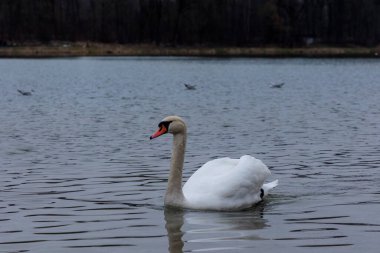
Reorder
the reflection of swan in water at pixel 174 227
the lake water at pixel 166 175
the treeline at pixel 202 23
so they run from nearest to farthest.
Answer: the reflection of swan in water at pixel 174 227
the lake water at pixel 166 175
the treeline at pixel 202 23

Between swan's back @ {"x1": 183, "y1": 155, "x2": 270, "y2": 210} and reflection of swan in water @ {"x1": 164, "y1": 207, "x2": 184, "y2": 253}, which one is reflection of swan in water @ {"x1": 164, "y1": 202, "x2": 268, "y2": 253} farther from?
swan's back @ {"x1": 183, "y1": 155, "x2": 270, "y2": 210}

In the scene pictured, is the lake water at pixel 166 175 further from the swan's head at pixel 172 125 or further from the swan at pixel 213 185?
the swan's head at pixel 172 125

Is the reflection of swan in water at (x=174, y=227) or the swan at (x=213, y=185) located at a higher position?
the swan at (x=213, y=185)

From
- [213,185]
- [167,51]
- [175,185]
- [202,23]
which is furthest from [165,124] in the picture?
[202,23]

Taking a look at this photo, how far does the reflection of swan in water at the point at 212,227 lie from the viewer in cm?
939

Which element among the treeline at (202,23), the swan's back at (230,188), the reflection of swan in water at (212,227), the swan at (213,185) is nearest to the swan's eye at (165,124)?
the swan at (213,185)

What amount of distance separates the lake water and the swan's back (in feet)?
0.52

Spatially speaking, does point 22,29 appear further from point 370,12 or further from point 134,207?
point 134,207

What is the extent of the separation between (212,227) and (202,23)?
12886 cm

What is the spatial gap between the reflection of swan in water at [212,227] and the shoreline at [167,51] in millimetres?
100962

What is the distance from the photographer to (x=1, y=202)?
12031 mm

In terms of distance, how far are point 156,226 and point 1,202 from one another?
112 inches

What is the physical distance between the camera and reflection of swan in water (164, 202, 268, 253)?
939 cm

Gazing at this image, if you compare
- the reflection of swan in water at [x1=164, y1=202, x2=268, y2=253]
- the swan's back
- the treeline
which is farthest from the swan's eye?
the treeline
